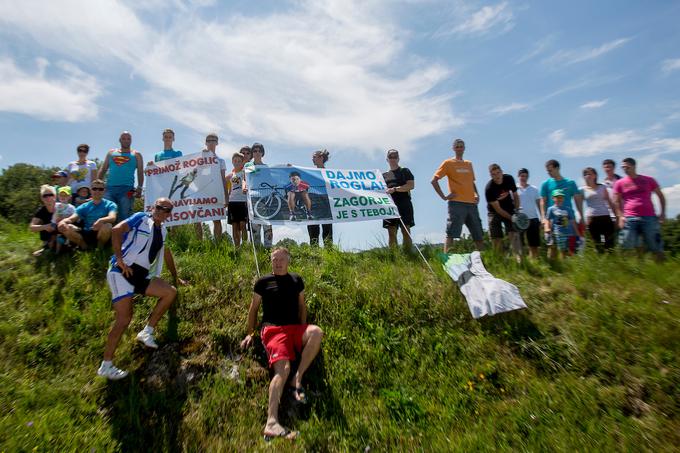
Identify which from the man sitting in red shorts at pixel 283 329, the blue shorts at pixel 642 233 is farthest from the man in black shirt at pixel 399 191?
the blue shorts at pixel 642 233

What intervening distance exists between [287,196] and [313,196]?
0.52 meters

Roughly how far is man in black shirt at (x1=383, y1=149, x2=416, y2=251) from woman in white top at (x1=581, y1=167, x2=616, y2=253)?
133 inches

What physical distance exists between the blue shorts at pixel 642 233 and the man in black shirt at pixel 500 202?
1851 millimetres

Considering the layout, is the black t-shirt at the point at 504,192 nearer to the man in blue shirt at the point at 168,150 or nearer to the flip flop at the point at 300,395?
the flip flop at the point at 300,395

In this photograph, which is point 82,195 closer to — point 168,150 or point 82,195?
point 82,195

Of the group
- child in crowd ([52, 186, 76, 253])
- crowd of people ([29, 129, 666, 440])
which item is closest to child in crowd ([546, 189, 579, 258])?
crowd of people ([29, 129, 666, 440])

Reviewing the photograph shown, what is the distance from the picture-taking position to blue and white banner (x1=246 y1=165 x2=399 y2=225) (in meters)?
7.32

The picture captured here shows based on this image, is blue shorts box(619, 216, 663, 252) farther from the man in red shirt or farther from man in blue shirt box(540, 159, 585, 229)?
man in blue shirt box(540, 159, 585, 229)

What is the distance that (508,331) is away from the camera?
17.7 feet

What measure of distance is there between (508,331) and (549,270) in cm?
169

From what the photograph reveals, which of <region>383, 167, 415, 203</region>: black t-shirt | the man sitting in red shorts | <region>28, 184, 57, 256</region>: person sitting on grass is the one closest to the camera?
the man sitting in red shorts

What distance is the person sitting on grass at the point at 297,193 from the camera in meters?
7.45

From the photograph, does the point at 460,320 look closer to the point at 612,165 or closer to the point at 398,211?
the point at 398,211

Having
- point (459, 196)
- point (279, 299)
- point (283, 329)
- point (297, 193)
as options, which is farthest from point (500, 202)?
point (283, 329)
